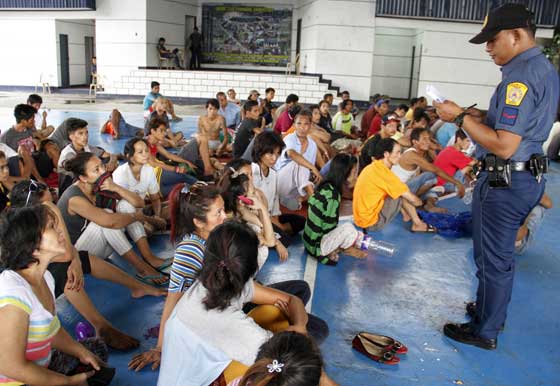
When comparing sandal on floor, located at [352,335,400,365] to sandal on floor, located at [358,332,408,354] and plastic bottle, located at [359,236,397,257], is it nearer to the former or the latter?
sandal on floor, located at [358,332,408,354]

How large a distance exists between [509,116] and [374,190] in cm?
189

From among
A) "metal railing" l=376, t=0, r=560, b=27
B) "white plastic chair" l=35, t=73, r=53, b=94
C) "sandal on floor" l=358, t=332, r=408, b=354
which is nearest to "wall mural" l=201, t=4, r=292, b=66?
"metal railing" l=376, t=0, r=560, b=27

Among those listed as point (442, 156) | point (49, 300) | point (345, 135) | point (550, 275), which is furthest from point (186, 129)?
point (49, 300)

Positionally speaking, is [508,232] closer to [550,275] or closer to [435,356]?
[435,356]

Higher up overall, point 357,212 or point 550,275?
point 357,212

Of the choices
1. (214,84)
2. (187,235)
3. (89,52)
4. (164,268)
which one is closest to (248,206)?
(164,268)

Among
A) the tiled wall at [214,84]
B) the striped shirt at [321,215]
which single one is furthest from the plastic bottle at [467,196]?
the tiled wall at [214,84]

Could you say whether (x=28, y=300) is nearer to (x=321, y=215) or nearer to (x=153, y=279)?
(x=153, y=279)

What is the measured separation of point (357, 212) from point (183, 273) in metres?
2.36

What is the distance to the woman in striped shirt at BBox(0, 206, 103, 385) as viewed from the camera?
159cm

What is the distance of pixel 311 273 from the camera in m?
3.57

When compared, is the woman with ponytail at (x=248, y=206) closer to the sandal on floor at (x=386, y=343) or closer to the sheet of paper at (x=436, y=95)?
the sandal on floor at (x=386, y=343)

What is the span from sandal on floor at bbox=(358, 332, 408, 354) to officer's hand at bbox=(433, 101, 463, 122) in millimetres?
1232

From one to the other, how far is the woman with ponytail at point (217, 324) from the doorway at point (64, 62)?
60.3 feet
